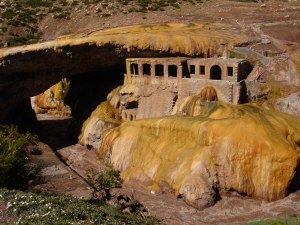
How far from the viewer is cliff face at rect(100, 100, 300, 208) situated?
36312 mm

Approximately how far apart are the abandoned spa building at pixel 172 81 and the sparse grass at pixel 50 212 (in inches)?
866

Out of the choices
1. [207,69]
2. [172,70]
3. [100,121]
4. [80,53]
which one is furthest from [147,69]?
[100,121]

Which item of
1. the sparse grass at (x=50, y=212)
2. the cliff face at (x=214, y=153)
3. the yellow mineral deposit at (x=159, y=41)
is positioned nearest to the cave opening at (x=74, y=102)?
the yellow mineral deposit at (x=159, y=41)

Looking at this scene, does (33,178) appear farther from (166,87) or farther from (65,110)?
(65,110)

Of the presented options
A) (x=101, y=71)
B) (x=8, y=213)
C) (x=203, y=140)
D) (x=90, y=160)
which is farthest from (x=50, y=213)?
(x=101, y=71)

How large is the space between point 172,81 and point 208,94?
530 cm

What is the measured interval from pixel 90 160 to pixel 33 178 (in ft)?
53.7

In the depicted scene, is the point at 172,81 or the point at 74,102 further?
the point at 74,102

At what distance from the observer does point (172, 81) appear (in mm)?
49688

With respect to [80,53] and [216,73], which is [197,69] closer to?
[216,73]

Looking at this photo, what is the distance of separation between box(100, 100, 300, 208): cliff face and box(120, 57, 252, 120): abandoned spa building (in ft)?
11.0

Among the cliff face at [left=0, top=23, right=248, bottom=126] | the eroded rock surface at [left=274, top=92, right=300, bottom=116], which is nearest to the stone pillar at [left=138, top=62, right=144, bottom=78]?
the cliff face at [left=0, top=23, right=248, bottom=126]

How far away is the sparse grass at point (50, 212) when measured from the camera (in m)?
23.6

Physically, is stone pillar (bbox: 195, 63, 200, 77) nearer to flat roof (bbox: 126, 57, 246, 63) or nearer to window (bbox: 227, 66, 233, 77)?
flat roof (bbox: 126, 57, 246, 63)
